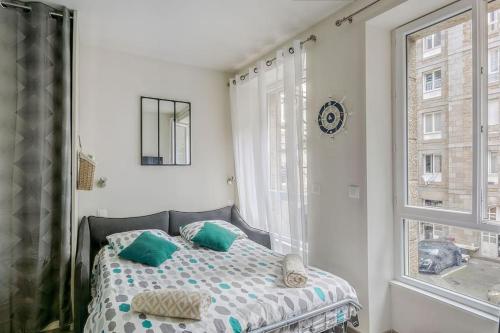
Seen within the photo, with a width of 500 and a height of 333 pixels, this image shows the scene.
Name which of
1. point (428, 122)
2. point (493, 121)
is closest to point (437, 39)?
point (428, 122)

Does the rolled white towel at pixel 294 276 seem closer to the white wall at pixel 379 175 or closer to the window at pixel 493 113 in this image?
the white wall at pixel 379 175

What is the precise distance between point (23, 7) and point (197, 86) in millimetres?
1780

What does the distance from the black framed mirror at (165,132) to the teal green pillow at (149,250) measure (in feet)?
3.49

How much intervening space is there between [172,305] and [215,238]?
122 centimetres

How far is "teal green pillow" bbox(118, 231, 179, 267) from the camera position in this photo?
235 cm

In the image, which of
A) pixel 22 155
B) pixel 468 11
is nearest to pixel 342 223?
pixel 468 11

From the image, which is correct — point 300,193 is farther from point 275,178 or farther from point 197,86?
point 197,86

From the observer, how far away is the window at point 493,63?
1.79 metres

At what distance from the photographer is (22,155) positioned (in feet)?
7.61

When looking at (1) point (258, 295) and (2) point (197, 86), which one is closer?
(1) point (258, 295)

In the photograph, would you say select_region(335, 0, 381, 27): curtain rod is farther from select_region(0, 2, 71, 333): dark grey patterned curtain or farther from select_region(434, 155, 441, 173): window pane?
select_region(0, 2, 71, 333): dark grey patterned curtain

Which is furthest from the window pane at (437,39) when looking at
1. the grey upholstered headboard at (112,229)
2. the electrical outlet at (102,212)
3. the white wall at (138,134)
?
the electrical outlet at (102,212)

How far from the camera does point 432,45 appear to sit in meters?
2.15

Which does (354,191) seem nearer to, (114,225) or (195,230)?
(195,230)
